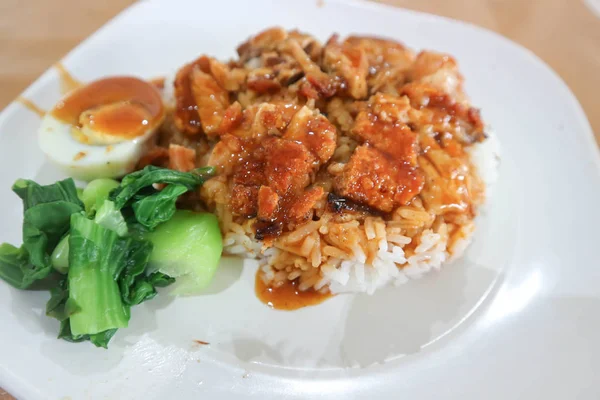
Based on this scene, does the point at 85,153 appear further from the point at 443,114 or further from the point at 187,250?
the point at 443,114

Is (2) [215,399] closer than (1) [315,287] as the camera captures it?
Yes

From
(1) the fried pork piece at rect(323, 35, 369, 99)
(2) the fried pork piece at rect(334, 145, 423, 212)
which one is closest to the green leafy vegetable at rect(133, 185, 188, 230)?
(2) the fried pork piece at rect(334, 145, 423, 212)

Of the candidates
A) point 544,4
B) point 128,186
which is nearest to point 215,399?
point 128,186

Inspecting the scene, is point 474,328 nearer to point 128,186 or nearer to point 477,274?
point 477,274

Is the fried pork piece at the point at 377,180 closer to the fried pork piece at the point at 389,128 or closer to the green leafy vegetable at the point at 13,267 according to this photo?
the fried pork piece at the point at 389,128

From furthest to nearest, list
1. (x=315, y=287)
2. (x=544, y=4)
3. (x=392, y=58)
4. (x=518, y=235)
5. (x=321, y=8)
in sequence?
(x=544, y=4) < (x=321, y=8) < (x=392, y=58) < (x=518, y=235) < (x=315, y=287)

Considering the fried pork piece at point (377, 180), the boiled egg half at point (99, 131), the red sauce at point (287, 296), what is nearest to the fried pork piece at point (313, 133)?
the fried pork piece at point (377, 180)
